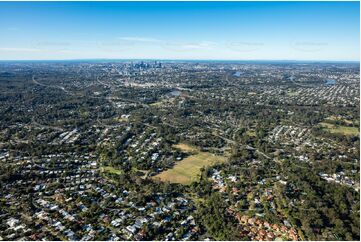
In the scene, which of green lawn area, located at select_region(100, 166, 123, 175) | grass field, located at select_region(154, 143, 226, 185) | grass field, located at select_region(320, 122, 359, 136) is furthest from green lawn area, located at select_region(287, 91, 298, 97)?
green lawn area, located at select_region(100, 166, 123, 175)

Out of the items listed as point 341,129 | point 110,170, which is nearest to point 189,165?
point 110,170

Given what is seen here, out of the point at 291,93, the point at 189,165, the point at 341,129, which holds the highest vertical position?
the point at 291,93

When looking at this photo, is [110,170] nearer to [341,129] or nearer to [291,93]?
[341,129]

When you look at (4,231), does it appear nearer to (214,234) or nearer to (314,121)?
(214,234)

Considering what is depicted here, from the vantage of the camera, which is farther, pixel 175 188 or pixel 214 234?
pixel 175 188

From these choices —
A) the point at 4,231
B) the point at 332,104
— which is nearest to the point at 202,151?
the point at 4,231

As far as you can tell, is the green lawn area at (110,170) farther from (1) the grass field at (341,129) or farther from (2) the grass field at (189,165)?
(1) the grass field at (341,129)
